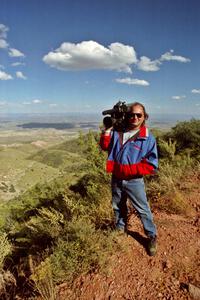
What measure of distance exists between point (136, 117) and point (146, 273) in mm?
1852

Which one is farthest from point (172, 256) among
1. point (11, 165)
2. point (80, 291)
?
point (11, 165)

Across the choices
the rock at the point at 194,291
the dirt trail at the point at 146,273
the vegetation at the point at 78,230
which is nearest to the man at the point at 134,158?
the dirt trail at the point at 146,273

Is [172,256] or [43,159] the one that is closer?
[172,256]

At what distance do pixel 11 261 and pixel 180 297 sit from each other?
369 cm

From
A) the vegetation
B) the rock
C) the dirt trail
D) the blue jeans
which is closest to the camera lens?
the rock

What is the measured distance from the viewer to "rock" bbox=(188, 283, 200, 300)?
276 cm

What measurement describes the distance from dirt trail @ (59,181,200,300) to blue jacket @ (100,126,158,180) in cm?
100

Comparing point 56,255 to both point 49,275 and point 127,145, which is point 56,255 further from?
point 127,145

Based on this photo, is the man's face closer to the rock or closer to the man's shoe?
the man's shoe

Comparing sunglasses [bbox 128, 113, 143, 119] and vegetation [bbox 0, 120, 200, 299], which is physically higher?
sunglasses [bbox 128, 113, 143, 119]

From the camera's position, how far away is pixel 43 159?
110 metres

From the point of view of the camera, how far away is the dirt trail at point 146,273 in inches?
115

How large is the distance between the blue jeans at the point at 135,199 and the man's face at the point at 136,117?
68 centimetres

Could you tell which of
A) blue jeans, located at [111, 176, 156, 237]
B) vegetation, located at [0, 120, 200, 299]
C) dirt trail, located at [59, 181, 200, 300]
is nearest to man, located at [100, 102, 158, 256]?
blue jeans, located at [111, 176, 156, 237]
